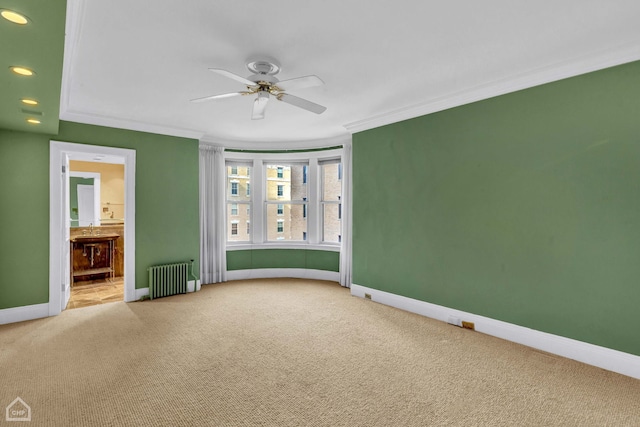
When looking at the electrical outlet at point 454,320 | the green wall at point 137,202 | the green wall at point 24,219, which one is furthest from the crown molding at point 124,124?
the electrical outlet at point 454,320

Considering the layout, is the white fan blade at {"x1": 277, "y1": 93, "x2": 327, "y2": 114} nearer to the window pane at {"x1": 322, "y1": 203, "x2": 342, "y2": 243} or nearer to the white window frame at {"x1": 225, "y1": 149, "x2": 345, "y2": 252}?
the white window frame at {"x1": 225, "y1": 149, "x2": 345, "y2": 252}

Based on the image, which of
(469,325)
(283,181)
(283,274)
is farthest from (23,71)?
(283,274)

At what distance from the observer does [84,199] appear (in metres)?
6.73

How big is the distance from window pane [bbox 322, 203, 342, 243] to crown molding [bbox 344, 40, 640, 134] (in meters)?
2.13

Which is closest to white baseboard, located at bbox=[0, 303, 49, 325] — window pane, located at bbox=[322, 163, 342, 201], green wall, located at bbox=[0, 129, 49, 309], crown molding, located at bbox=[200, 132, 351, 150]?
green wall, located at bbox=[0, 129, 49, 309]

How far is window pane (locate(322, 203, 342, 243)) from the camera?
6.02m

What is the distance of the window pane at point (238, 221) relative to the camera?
20.2 feet

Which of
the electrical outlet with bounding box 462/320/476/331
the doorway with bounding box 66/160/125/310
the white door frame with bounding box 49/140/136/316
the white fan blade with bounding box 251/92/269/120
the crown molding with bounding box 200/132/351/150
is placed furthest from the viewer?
the doorway with bounding box 66/160/125/310

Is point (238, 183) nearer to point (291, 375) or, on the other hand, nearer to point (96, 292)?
point (96, 292)

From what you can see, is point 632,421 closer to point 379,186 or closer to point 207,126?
point 379,186

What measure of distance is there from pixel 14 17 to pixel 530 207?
4067 millimetres

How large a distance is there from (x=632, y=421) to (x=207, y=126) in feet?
18.2

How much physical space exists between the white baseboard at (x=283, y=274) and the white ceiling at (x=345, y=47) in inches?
129

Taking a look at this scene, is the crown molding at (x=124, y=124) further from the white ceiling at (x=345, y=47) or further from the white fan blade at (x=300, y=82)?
the white fan blade at (x=300, y=82)
